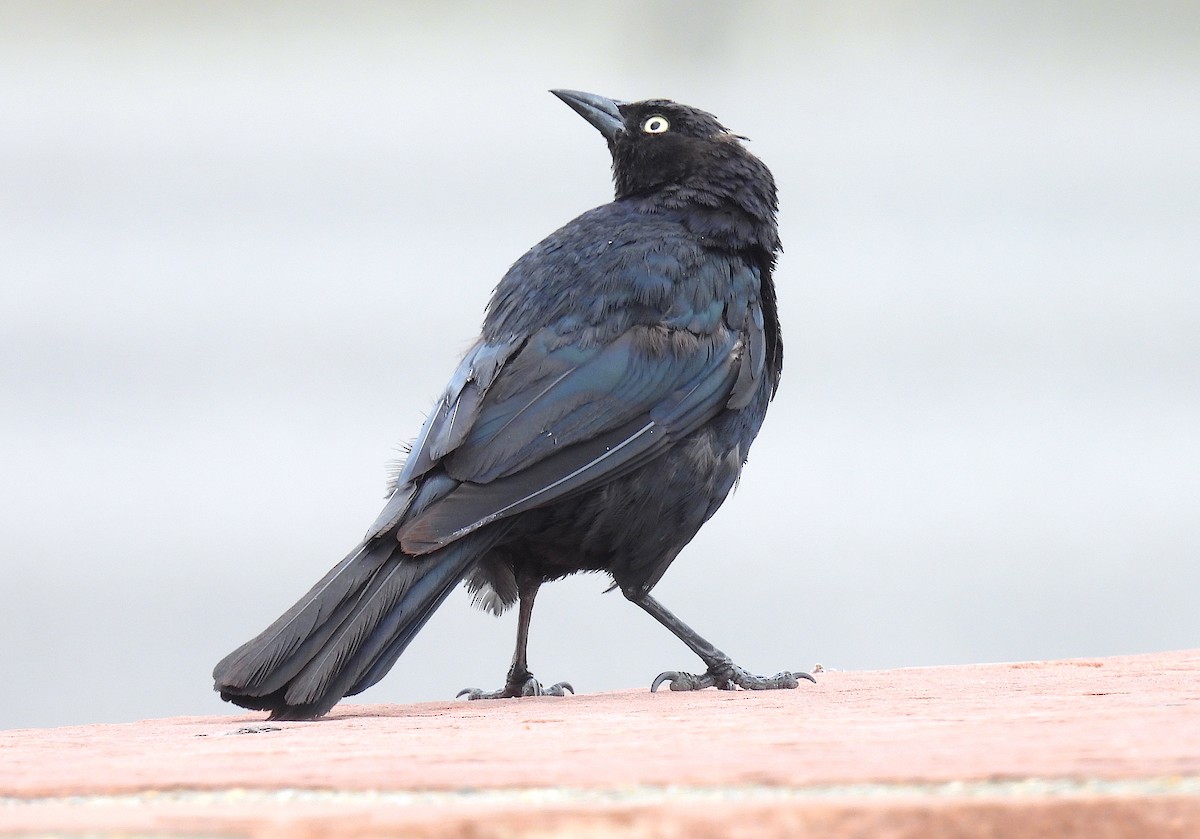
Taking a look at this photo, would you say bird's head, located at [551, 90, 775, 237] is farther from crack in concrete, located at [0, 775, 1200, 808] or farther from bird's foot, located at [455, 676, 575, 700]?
crack in concrete, located at [0, 775, 1200, 808]

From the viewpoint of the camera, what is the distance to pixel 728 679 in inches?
148

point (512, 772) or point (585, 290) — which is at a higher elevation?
point (585, 290)

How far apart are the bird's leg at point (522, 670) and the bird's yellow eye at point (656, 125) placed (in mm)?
1545

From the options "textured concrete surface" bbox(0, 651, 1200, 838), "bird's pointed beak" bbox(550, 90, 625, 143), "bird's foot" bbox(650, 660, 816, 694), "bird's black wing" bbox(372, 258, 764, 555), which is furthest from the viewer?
"bird's pointed beak" bbox(550, 90, 625, 143)

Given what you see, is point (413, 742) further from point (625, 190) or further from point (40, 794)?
point (625, 190)

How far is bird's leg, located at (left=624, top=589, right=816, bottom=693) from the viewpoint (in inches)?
143

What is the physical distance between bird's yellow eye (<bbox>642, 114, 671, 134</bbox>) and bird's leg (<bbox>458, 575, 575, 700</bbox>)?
1.55 m

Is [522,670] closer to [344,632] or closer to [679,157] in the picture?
[344,632]

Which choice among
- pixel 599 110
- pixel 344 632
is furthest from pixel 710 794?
pixel 599 110

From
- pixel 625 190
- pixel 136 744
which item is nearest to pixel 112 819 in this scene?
pixel 136 744

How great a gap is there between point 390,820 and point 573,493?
7.50 ft

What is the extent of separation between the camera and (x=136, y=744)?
1998 millimetres

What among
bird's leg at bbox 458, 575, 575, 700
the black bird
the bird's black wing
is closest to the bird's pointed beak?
the black bird

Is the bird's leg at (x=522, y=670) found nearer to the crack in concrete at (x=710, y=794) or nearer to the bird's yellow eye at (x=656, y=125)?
the bird's yellow eye at (x=656, y=125)
